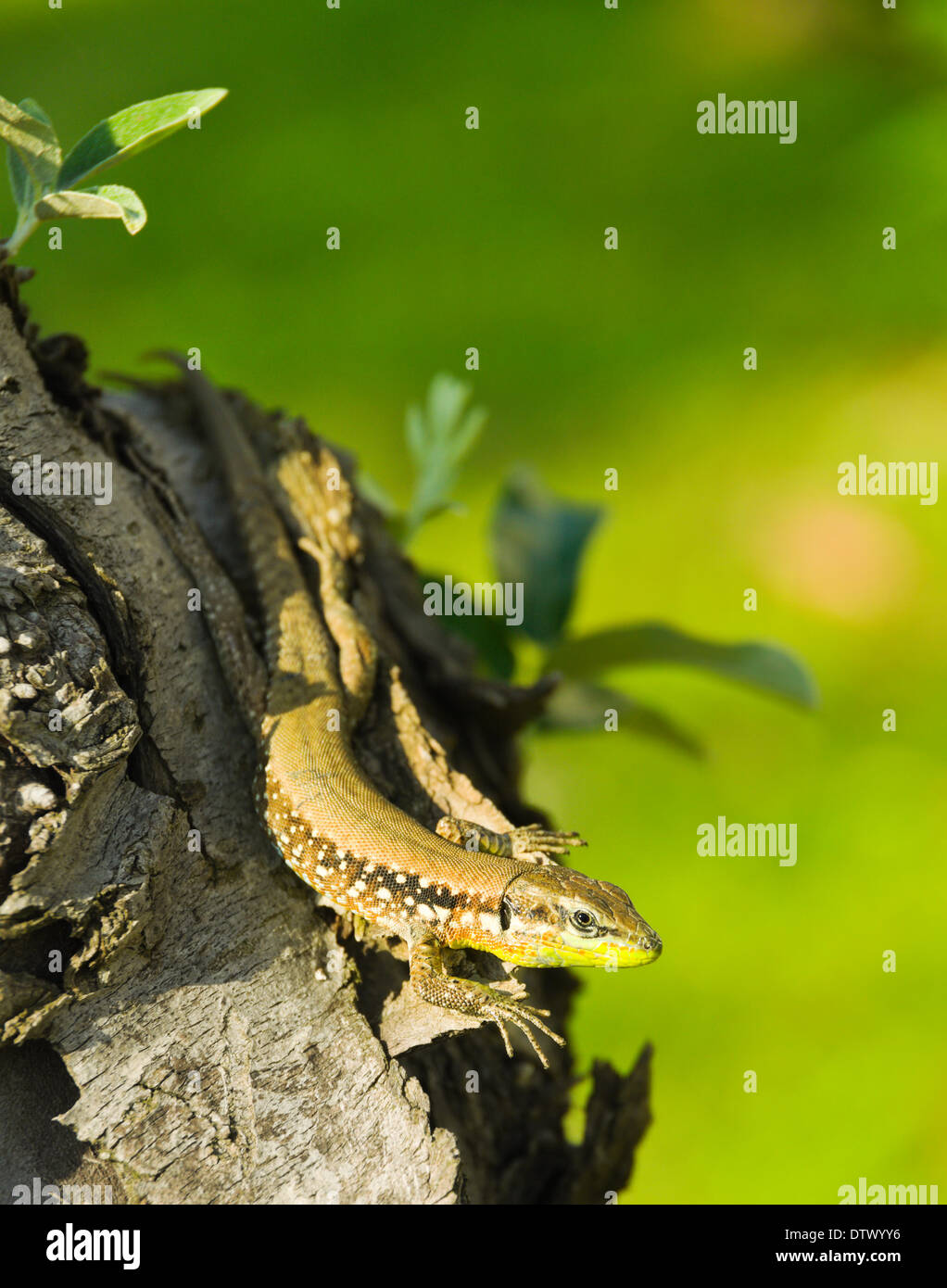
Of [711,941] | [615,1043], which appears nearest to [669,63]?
[711,941]

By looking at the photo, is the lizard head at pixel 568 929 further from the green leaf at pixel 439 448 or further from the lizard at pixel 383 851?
the green leaf at pixel 439 448

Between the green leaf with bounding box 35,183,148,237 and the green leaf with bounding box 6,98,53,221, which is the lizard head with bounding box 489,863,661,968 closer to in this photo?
the green leaf with bounding box 35,183,148,237

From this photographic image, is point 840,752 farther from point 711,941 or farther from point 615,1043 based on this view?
point 615,1043
